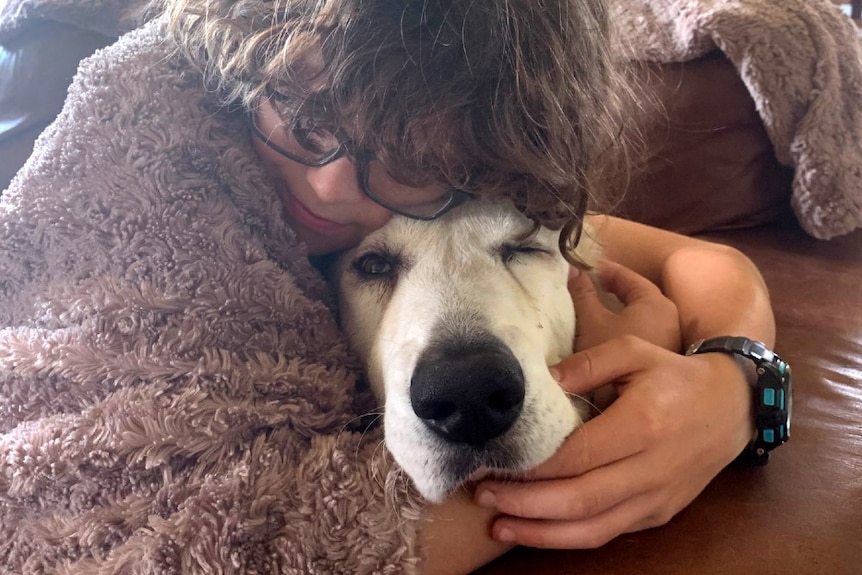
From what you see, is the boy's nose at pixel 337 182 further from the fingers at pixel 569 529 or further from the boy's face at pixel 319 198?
the fingers at pixel 569 529

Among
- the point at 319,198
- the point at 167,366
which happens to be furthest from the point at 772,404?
the point at 167,366

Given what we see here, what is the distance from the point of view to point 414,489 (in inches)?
32.9

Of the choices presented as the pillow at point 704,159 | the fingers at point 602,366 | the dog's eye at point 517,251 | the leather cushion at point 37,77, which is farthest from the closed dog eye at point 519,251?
the leather cushion at point 37,77

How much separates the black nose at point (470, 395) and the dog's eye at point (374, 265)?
1.05 ft

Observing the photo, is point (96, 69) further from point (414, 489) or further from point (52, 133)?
point (414, 489)

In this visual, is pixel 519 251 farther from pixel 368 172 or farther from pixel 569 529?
pixel 569 529

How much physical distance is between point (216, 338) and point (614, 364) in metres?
0.56

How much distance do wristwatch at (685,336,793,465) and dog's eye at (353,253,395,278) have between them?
0.53 m

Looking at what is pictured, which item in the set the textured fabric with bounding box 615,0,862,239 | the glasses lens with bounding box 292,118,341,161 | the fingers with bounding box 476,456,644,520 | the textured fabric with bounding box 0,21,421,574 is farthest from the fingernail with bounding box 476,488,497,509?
the textured fabric with bounding box 615,0,862,239

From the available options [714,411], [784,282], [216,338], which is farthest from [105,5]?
[784,282]

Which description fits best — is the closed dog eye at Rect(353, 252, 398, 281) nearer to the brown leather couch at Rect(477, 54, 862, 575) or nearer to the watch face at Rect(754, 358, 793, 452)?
the brown leather couch at Rect(477, 54, 862, 575)

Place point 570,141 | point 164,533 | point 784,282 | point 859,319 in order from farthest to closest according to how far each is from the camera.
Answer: point 784,282 → point 859,319 → point 570,141 → point 164,533

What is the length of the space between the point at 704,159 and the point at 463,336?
4.16 feet

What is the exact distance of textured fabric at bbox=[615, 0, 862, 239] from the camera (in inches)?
66.6
